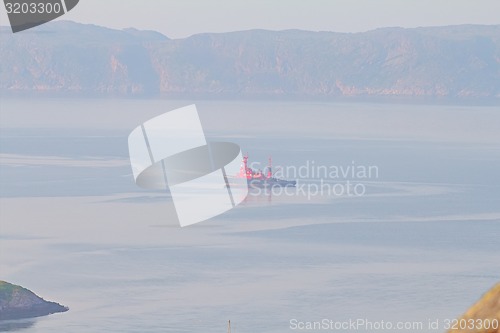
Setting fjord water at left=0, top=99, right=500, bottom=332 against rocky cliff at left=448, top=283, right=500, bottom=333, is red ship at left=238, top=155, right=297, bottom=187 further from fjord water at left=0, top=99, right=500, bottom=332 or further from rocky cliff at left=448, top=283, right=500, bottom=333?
rocky cliff at left=448, top=283, right=500, bottom=333

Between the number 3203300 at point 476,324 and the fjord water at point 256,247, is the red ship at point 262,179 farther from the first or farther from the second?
the number 3203300 at point 476,324

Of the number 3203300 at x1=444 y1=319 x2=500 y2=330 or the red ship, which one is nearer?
the number 3203300 at x1=444 y1=319 x2=500 y2=330

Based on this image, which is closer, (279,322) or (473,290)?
(279,322)

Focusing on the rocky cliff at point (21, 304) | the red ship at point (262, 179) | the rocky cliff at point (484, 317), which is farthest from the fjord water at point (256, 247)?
the rocky cliff at point (484, 317)

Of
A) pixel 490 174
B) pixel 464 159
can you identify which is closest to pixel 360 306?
pixel 490 174

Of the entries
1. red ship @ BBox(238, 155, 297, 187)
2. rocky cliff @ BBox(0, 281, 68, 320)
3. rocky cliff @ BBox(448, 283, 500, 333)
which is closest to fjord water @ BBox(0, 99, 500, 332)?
rocky cliff @ BBox(0, 281, 68, 320)

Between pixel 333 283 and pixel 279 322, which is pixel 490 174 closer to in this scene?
pixel 333 283

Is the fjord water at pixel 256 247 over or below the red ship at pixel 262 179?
below
